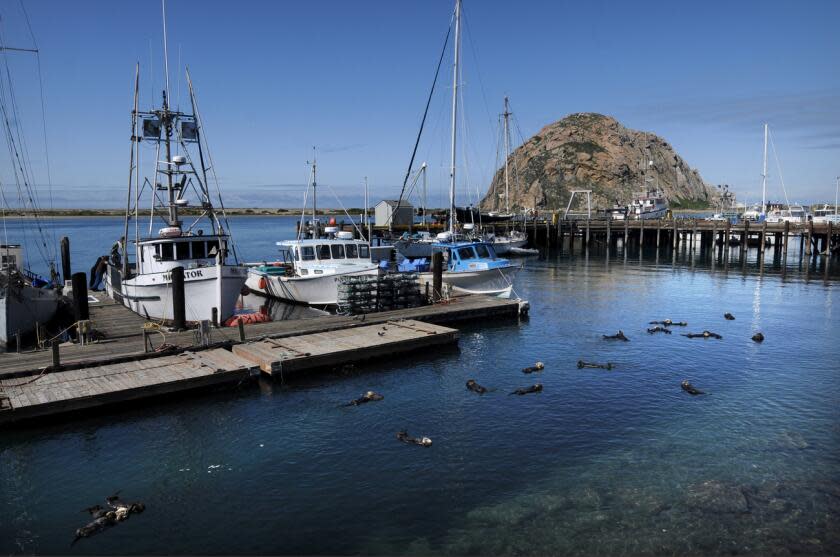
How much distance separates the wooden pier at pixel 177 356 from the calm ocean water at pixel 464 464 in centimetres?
57

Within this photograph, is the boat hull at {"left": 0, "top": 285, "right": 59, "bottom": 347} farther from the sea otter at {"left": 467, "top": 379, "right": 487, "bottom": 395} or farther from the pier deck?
the sea otter at {"left": 467, "top": 379, "right": 487, "bottom": 395}

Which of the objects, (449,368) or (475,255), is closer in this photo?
(449,368)

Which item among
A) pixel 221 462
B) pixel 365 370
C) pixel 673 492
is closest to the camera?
pixel 673 492

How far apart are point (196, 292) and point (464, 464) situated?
1470 centimetres

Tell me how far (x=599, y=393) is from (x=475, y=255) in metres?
15.4

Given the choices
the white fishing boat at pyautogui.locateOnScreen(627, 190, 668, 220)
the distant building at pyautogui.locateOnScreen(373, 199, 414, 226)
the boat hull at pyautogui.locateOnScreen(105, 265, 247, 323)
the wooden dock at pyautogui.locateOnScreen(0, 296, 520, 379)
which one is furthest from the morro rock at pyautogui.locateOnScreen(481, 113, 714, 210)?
the boat hull at pyautogui.locateOnScreen(105, 265, 247, 323)

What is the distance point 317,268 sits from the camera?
28797 mm

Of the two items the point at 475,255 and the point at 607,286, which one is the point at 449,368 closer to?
the point at 475,255

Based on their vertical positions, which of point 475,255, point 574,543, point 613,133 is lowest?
point 574,543

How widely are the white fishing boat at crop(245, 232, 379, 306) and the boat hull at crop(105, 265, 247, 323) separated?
17.2ft

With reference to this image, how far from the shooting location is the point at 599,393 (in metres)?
17.1

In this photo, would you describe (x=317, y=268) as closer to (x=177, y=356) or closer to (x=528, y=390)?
(x=177, y=356)

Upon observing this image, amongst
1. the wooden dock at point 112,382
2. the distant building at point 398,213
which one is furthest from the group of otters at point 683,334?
the distant building at point 398,213

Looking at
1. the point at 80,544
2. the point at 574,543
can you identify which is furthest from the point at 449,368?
the point at 80,544
